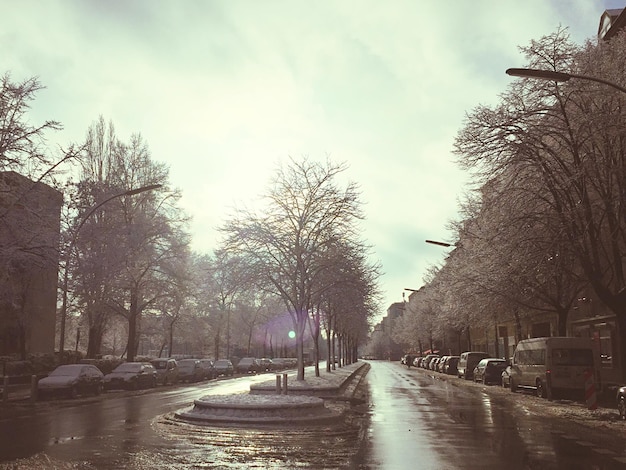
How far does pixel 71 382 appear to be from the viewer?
27.4 metres

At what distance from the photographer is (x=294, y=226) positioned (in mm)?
29266

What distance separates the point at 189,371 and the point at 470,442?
111 feet

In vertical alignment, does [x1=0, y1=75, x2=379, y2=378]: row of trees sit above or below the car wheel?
above

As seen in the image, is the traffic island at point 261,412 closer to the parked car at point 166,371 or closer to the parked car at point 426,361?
the parked car at point 166,371

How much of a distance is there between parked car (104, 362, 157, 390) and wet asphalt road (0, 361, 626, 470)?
1374 cm

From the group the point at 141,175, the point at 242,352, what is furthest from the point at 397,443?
the point at 242,352

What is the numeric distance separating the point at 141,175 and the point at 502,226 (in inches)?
1149

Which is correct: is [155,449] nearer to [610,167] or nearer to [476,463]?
[476,463]

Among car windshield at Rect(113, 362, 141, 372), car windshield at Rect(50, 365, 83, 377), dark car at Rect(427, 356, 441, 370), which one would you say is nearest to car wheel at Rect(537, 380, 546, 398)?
car windshield at Rect(50, 365, 83, 377)

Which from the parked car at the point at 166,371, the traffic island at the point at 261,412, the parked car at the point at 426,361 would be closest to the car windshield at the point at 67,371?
the parked car at the point at 166,371

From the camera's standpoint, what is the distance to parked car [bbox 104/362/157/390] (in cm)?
3372

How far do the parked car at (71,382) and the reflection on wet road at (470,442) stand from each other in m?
13.7

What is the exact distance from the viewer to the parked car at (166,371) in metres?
40.8

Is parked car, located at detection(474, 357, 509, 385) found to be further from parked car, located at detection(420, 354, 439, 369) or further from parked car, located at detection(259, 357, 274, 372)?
parked car, located at detection(259, 357, 274, 372)
